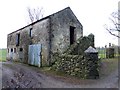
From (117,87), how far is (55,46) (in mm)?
9452

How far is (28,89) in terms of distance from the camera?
9.33 m

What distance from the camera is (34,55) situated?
20.7 m

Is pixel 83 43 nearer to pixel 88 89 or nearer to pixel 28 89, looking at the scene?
pixel 88 89

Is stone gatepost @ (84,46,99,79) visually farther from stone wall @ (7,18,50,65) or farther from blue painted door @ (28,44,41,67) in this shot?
blue painted door @ (28,44,41,67)

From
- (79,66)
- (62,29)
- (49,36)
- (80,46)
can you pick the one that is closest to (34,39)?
(49,36)

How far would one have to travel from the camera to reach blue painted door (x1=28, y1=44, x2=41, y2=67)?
19.7 metres

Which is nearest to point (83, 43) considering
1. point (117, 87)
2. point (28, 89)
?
point (117, 87)

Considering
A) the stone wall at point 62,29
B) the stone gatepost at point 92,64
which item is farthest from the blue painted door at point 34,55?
the stone gatepost at point 92,64

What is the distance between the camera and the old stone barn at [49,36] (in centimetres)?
1892

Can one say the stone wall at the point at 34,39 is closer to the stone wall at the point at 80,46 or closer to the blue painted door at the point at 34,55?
the blue painted door at the point at 34,55

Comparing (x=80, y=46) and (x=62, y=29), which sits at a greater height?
(x=62, y=29)

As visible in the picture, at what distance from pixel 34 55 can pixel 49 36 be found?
3.50 m

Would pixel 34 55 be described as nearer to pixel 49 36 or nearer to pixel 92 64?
pixel 49 36

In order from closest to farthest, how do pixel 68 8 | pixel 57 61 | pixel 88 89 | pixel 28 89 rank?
1. pixel 28 89
2. pixel 88 89
3. pixel 57 61
4. pixel 68 8
